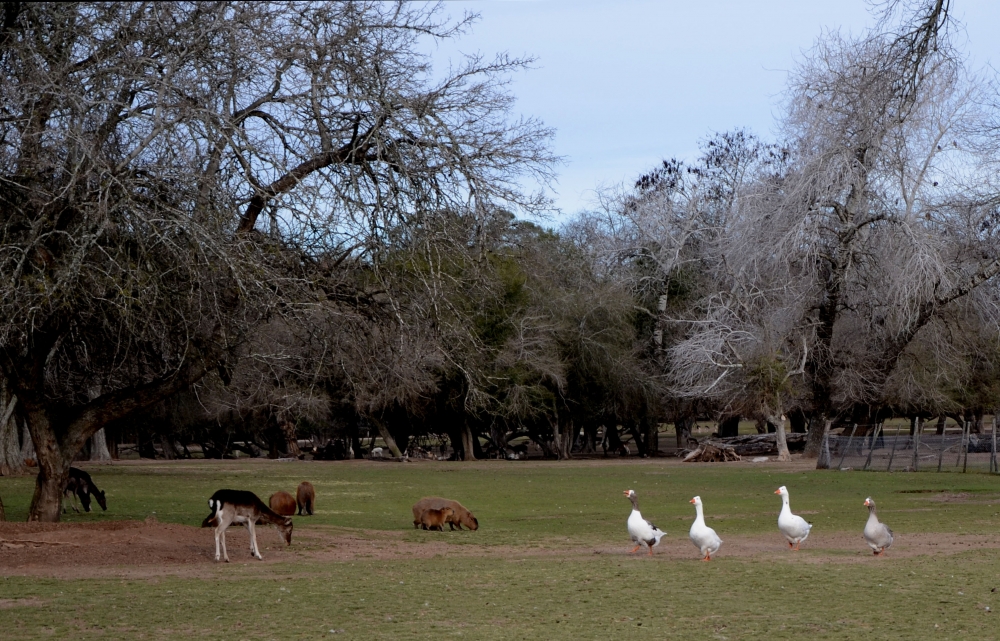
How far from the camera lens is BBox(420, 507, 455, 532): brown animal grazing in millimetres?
19781

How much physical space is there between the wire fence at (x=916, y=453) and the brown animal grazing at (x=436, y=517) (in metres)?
22.2

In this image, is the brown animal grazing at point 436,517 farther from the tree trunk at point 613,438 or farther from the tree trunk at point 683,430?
the tree trunk at point 683,430

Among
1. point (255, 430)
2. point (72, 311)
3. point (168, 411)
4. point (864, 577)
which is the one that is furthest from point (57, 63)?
point (255, 430)

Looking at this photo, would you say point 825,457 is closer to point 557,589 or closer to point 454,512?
point 454,512

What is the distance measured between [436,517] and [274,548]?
12.4ft

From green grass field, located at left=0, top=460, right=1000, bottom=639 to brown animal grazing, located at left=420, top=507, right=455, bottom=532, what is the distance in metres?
0.30

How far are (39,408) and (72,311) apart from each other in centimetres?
287

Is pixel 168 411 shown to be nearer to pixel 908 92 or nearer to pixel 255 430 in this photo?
pixel 255 430

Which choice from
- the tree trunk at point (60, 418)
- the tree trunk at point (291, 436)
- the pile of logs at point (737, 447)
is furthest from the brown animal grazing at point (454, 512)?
the tree trunk at point (291, 436)

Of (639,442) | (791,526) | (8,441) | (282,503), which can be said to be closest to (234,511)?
(282,503)

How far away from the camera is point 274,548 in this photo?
55.2 ft

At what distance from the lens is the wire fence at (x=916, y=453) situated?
3628 centimetres

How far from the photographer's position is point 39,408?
1689 cm

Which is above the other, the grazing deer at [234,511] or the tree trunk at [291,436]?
the tree trunk at [291,436]
